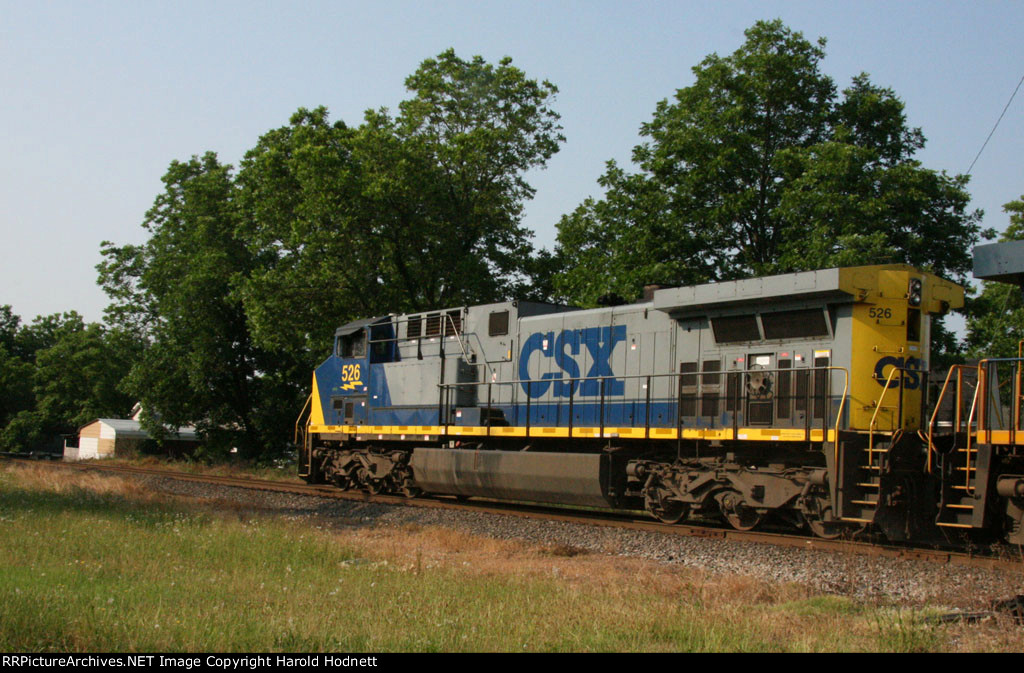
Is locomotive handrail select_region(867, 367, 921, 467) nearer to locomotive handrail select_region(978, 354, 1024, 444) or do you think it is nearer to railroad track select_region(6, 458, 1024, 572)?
locomotive handrail select_region(978, 354, 1024, 444)

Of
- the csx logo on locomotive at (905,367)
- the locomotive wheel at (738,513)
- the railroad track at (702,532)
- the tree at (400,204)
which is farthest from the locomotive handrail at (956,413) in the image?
the tree at (400,204)

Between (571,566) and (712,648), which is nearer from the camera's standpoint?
(712,648)

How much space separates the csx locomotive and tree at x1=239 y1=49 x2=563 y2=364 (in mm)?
8692

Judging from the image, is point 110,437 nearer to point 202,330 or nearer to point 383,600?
point 202,330

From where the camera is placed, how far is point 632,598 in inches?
300

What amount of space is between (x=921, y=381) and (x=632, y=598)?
6611 millimetres

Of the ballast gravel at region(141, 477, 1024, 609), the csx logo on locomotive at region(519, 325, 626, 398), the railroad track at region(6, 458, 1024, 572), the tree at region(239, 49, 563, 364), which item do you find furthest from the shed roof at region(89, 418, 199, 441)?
the csx logo on locomotive at region(519, 325, 626, 398)

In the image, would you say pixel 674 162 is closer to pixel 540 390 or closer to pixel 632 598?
pixel 540 390

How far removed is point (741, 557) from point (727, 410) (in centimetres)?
301

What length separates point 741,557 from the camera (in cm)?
1060

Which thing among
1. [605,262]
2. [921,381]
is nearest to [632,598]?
[921,381]

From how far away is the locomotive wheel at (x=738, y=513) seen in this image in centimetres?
1280

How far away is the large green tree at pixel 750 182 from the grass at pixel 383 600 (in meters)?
13.5

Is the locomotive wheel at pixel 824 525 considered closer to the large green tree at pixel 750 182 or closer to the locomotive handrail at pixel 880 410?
the locomotive handrail at pixel 880 410
